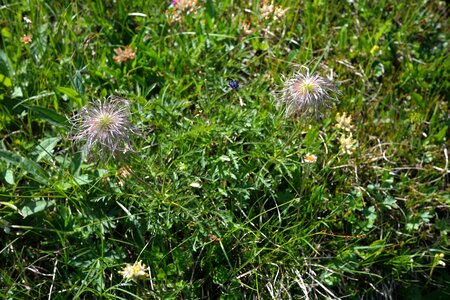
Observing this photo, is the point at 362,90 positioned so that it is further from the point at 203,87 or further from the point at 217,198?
the point at 217,198

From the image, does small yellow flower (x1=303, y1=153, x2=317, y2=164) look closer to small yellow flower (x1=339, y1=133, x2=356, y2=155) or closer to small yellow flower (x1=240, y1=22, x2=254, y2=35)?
small yellow flower (x1=339, y1=133, x2=356, y2=155)

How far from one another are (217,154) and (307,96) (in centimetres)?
58

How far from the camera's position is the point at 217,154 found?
2.81 m

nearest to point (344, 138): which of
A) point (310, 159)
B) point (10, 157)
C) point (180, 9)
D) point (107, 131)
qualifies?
point (310, 159)

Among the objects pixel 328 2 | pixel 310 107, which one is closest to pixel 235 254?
pixel 310 107

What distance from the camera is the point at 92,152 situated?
243cm

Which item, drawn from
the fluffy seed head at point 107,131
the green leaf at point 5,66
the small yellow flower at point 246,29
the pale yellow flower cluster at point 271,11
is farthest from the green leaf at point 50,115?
the pale yellow flower cluster at point 271,11

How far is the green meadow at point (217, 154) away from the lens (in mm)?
2668

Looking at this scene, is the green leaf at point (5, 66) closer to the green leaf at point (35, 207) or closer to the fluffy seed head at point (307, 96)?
the green leaf at point (35, 207)

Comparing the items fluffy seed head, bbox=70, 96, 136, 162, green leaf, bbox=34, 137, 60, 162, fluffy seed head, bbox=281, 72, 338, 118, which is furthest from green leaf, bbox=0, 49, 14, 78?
fluffy seed head, bbox=281, 72, 338, 118

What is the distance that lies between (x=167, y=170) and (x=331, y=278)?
85 centimetres

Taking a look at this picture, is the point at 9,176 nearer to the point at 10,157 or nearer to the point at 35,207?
the point at 10,157

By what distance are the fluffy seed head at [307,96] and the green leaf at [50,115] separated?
1.05 m

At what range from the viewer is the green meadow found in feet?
8.75
